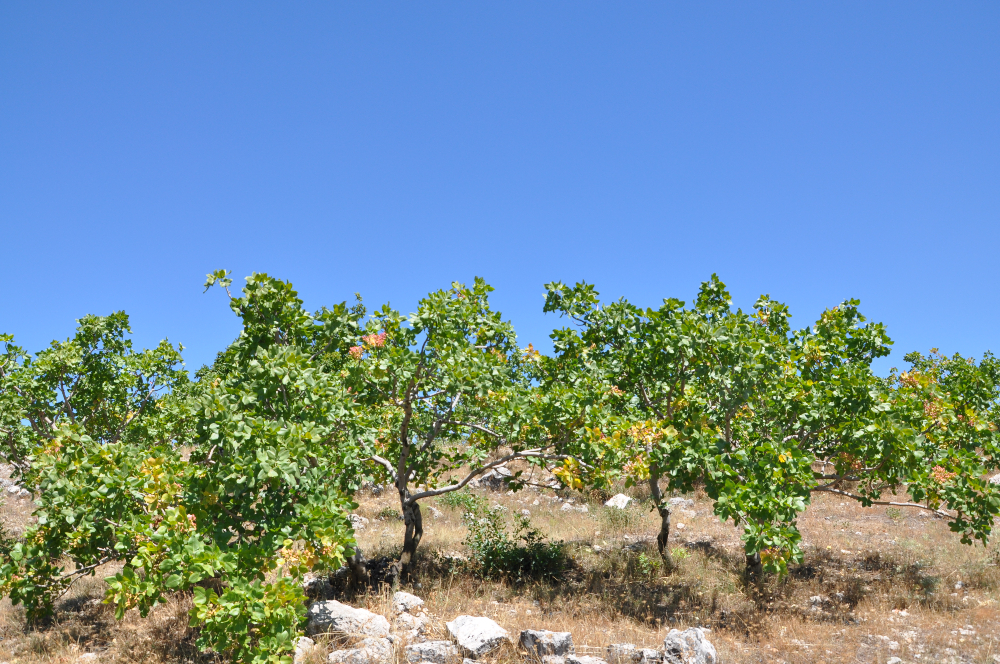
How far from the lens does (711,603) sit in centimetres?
952

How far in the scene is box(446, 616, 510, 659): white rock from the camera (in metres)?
7.07

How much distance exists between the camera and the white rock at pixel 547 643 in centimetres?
699

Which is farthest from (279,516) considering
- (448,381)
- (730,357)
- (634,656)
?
(730,357)

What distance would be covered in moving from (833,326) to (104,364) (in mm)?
12459

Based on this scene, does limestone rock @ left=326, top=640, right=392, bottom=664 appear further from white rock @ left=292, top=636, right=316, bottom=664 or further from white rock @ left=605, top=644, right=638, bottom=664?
white rock @ left=605, top=644, right=638, bottom=664

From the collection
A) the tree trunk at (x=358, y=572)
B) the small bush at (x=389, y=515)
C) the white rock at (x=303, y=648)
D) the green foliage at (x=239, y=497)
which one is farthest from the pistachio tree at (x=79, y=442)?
the small bush at (x=389, y=515)

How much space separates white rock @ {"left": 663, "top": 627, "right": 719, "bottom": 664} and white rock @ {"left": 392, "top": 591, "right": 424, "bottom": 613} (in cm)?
364

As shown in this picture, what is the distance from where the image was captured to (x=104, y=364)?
431 inches

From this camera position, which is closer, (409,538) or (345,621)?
(345,621)

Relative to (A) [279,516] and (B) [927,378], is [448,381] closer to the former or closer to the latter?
(A) [279,516]

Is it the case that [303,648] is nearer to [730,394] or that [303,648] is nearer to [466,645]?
[466,645]

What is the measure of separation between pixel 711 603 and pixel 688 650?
304 cm

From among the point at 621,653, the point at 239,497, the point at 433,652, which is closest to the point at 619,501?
the point at 621,653

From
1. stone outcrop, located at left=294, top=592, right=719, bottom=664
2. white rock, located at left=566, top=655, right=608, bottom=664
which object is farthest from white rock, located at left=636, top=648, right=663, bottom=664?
white rock, located at left=566, top=655, right=608, bottom=664
